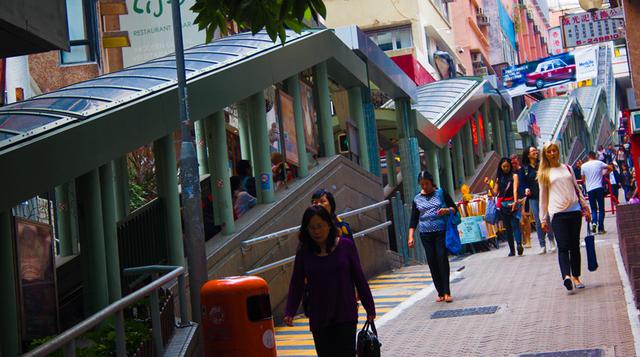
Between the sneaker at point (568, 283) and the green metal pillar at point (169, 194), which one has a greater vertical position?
the green metal pillar at point (169, 194)

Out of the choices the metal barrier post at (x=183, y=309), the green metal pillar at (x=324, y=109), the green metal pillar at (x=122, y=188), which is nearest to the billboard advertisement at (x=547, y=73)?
the green metal pillar at (x=324, y=109)

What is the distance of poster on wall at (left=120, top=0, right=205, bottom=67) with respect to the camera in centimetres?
2220

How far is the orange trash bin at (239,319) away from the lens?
7.89 metres

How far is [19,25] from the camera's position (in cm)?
641

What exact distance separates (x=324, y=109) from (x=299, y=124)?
138 cm

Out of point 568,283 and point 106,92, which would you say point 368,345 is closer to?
point 568,283

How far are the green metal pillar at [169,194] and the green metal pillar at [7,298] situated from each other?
3.10 meters

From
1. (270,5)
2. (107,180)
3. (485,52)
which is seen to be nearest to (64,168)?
(107,180)

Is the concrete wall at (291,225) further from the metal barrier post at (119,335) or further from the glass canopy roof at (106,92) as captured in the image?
the metal barrier post at (119,335)

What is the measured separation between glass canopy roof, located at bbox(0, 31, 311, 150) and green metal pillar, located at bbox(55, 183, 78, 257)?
117 centimetres

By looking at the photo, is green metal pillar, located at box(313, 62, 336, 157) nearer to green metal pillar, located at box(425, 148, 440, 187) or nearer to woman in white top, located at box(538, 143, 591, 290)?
woman in white top, located at box(538, 143, 591, 290)

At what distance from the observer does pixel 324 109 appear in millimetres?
16672

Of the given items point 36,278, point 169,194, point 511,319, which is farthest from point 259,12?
point 169,194

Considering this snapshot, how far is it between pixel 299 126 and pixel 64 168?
7.03 m
